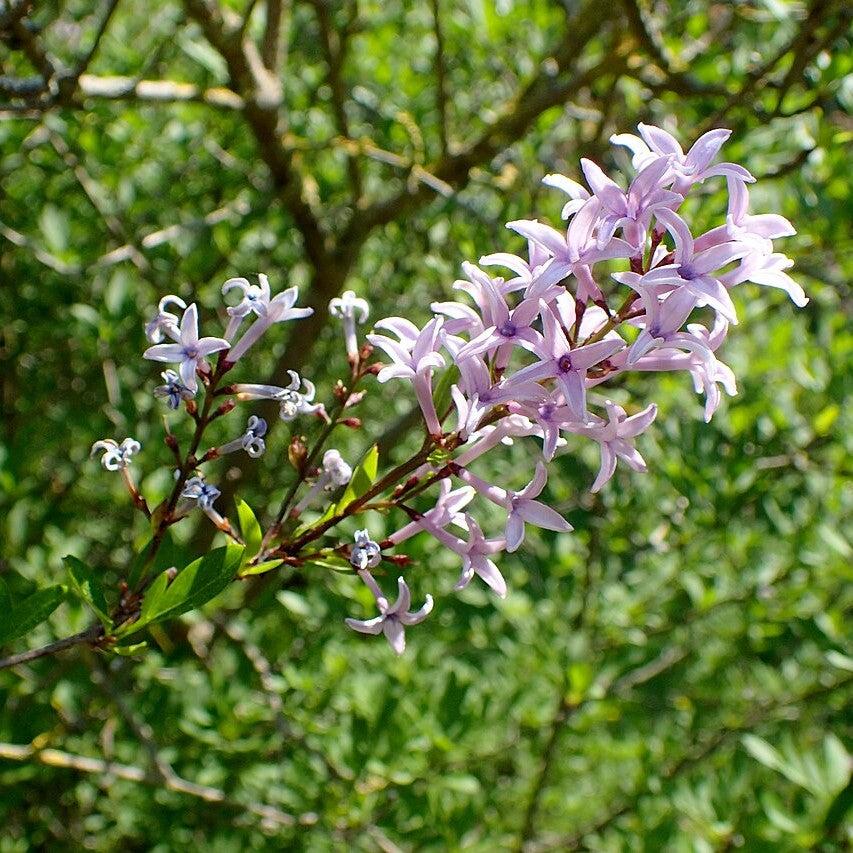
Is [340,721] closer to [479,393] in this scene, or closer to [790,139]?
[479,393]

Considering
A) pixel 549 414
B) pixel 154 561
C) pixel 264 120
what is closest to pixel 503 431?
pixel 549 414

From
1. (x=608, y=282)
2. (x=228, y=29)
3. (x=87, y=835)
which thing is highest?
(x=228, y=29)

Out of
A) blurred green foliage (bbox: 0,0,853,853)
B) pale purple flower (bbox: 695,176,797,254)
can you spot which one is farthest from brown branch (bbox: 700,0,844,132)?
pale purple flower (bbox: 695,176,797,254)

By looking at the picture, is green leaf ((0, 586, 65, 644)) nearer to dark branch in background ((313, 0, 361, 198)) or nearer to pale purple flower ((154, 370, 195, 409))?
pale purple flower ((154, 370, 195, 409))

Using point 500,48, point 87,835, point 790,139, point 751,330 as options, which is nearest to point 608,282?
point 790,139

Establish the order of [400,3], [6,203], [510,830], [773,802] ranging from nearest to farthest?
[773,802], [6,203], [510,830], [400,3]

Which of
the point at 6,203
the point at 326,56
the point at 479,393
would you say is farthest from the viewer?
the point at 6,203
